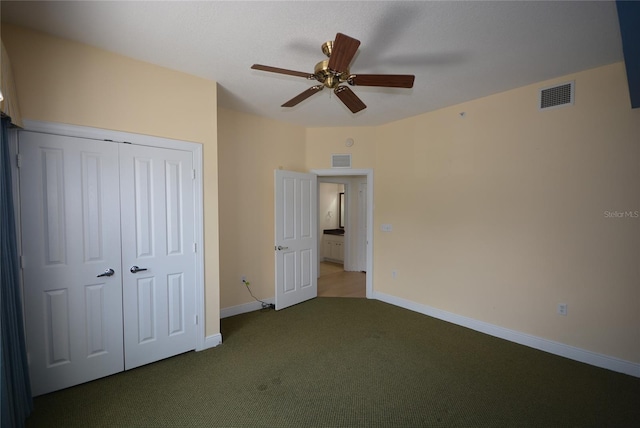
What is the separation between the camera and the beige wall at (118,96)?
2039 millimetres

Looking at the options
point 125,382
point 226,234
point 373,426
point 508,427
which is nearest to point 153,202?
point 226,234

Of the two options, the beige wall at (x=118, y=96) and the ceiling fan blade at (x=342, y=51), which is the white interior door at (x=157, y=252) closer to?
the beige wall at (x=118, y=96)

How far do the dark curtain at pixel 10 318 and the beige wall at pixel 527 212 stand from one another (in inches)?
156

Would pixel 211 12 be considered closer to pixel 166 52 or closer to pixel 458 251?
pixel 166 52

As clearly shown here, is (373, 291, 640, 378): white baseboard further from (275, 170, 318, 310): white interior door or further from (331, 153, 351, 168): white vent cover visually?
(331, 153, 351, 168): white vent cover

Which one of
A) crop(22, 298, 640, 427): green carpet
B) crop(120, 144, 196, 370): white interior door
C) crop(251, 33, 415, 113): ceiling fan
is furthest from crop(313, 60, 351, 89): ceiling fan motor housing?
crop(22, 298, 640, 427): green carpet

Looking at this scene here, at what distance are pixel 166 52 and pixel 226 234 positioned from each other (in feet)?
7.04

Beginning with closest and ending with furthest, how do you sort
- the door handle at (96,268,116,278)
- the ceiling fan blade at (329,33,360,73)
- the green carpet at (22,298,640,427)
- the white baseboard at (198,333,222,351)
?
the ceiling fan blade at (329,33,360,73) < the green carpet at (22,298,640,427) < the door handle at (96,268,116,278) < the white baseboard at (198,333,222,351)

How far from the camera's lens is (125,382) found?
2330 mm

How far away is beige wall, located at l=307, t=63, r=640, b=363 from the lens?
8.16 ft

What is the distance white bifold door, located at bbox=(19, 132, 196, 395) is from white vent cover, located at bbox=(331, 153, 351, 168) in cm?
235

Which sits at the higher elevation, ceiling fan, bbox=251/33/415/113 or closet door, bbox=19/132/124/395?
ceiling fan, bbox=251/33/415/113

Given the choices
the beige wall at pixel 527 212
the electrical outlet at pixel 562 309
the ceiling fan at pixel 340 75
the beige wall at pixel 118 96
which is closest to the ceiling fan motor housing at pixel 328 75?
the ceiling fan at pixel 340 75

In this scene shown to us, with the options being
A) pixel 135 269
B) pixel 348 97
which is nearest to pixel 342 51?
pixel 348 97
